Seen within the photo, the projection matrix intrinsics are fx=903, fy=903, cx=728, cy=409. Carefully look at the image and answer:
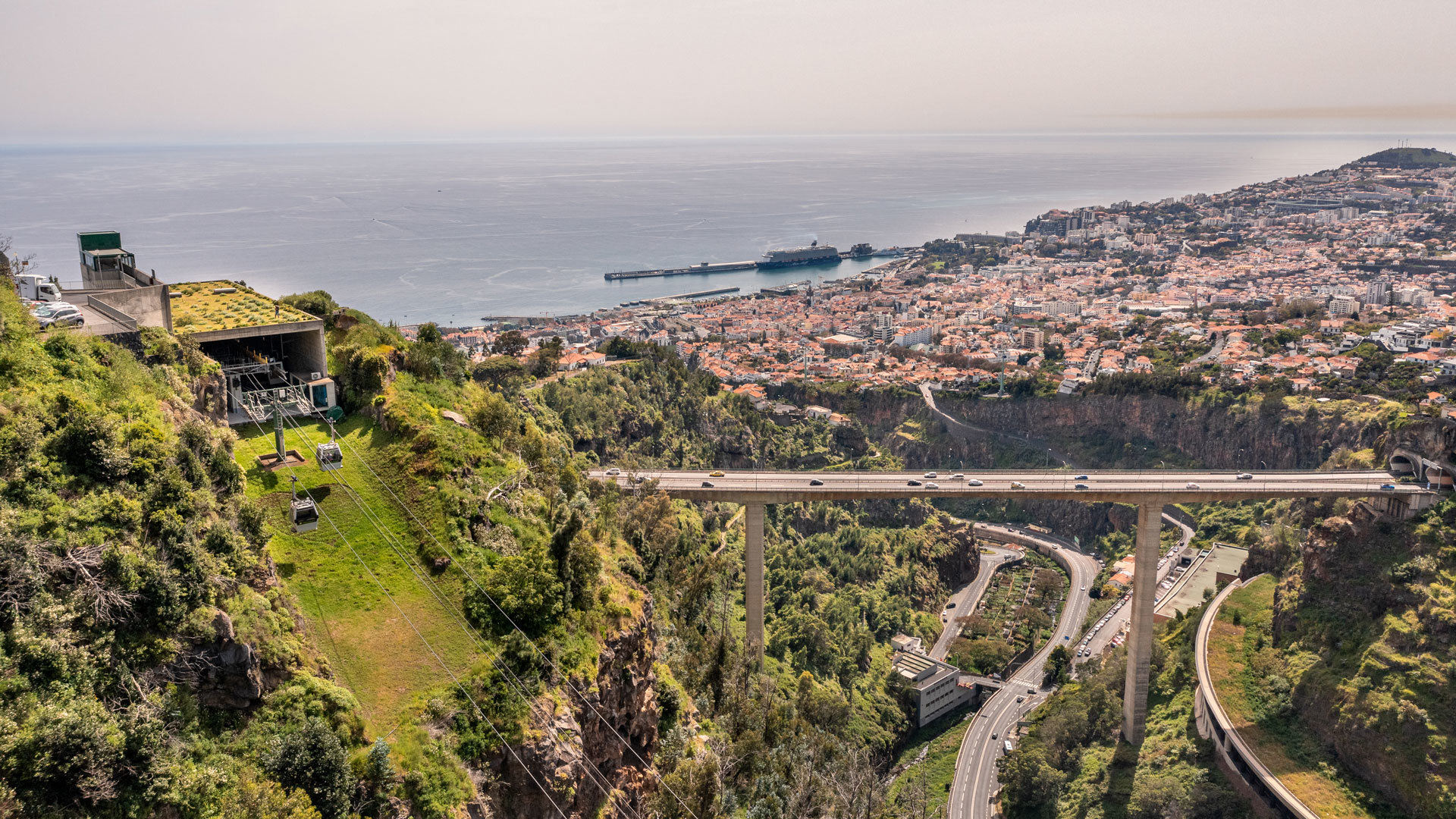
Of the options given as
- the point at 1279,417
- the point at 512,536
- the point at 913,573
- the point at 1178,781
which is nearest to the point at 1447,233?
the point at 1279,417

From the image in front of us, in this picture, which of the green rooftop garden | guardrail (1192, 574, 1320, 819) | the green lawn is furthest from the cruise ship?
the green lawn

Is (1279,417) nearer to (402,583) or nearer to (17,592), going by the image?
(402,583)

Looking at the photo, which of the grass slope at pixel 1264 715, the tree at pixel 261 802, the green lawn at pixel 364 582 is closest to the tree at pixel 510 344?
the green lawn at pixel 364 582

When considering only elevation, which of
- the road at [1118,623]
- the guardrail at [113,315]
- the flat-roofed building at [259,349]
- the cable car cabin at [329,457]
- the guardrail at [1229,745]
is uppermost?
the guardrail at [113,315]

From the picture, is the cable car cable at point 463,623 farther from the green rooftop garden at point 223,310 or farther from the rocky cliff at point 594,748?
the green rooftop garden at point 223,310

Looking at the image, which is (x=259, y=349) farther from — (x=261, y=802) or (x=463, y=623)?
(x=261, y=802)

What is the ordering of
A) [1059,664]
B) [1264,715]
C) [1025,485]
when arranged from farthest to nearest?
[1059,664] < [1025,485] < [1264,715]

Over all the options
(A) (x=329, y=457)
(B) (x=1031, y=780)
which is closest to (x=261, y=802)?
(A) (x=329, y=457)
